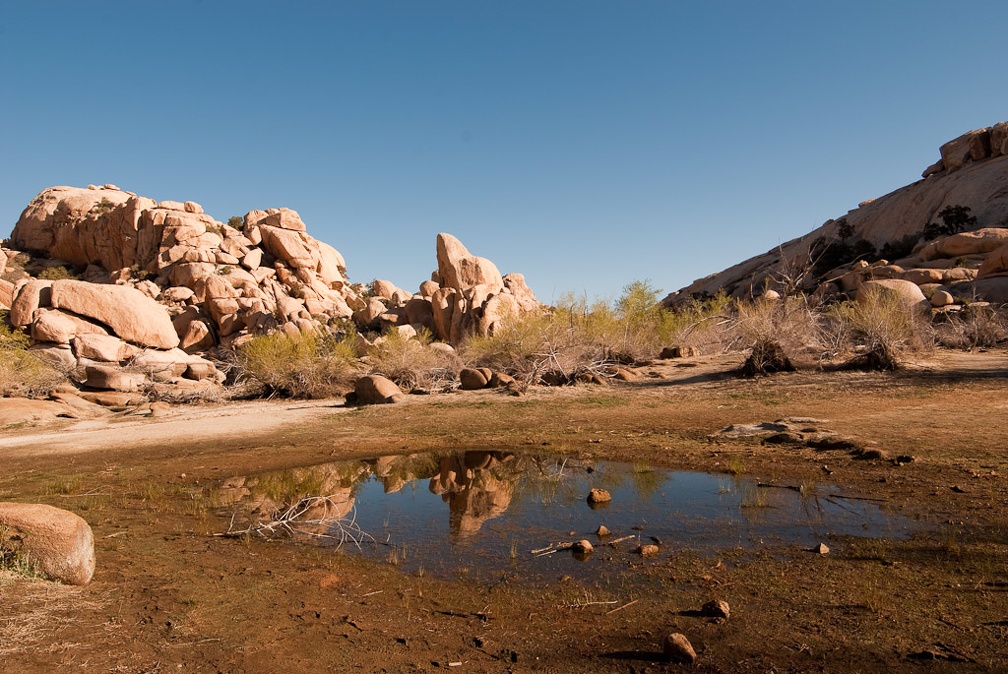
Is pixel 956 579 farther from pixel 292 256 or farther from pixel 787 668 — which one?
pixel 292 256

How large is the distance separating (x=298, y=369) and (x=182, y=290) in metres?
25.8

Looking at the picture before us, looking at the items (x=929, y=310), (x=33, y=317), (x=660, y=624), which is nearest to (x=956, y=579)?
(x=660, y=624)

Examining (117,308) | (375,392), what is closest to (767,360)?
(375,392)

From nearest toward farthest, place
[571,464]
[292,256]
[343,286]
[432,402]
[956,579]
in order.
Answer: [956,579] < [571,464] < [432,402] < [292,256] < [343,286]

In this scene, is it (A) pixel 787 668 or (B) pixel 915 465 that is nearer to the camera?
(A) pixel 787 668

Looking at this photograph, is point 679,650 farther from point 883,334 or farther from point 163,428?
point 883,334

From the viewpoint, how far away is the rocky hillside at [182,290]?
107 ft

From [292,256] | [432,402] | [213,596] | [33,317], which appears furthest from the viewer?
[292,256]

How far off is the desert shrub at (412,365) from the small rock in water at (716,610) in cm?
1872

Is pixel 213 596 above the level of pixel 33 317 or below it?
below

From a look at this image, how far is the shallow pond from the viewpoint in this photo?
19.8 feet

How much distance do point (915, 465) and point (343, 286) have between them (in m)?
49.1

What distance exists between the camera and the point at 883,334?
58.7ft

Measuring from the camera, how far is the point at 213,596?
516 centimetres
